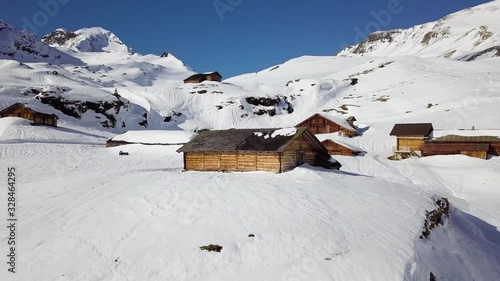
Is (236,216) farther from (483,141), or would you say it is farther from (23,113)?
(23,113)

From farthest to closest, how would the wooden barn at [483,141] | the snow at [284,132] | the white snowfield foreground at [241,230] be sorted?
the wooden barn at [483,141] → the snow at [284,132] → the white snowfield foreground at [241,230]

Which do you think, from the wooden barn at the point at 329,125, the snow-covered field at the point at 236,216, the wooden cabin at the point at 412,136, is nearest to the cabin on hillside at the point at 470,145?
the snow-covered field at the point at 236,216

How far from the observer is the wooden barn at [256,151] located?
24859 mm

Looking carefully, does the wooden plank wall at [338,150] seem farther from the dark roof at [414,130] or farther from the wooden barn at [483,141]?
the wooden barn at [483,141]

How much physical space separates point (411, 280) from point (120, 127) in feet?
215

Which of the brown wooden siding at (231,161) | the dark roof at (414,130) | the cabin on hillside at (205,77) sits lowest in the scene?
the brown wooden siding at (231,161)

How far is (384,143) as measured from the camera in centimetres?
5312

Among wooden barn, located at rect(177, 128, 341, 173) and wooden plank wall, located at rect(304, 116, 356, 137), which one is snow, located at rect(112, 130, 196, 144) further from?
wooden plank wall, located at rect(304, 116, 356, 137)

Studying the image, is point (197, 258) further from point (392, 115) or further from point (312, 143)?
point (392, 115)

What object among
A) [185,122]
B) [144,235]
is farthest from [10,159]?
[185,122]

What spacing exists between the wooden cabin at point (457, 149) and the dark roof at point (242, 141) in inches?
957

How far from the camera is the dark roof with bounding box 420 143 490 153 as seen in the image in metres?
41.7

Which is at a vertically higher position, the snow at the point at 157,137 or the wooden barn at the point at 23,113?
the wooden barn at the point at 23,113

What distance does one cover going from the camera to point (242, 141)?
86.7ft
